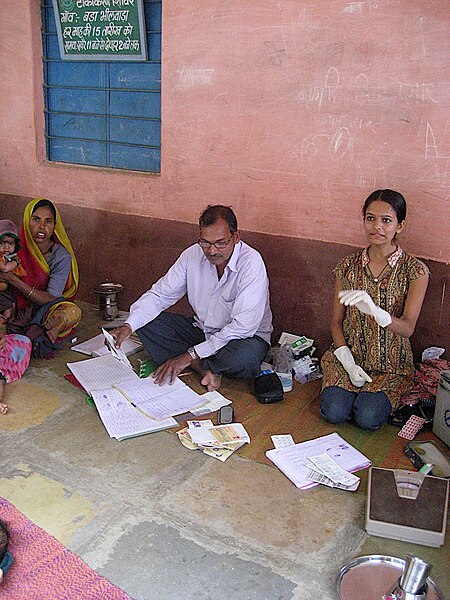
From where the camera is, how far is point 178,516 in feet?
7.62

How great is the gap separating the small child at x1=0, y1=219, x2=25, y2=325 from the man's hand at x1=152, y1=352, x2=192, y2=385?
108cm

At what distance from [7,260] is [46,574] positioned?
2.10 metres

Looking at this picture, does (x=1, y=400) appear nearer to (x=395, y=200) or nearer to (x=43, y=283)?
(x=43, y=283)

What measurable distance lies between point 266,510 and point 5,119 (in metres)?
3.73

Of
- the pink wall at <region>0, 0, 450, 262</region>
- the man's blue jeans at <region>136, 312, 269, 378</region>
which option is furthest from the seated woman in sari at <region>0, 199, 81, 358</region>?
the pink wall at <region>0, 0, 450, 262</region>

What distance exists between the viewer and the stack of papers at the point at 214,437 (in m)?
2.75

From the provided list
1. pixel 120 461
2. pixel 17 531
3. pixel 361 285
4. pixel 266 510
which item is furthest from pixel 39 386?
pixel 361 285

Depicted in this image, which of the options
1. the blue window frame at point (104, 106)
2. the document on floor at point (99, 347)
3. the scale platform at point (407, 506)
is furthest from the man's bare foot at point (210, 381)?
the blue window frame at point (104, 106)

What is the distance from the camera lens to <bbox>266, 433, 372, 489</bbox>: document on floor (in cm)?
258

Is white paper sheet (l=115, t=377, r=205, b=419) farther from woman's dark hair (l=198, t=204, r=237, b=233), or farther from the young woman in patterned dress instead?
woman's dark hair (l=198, t=204, r=237, b=233)

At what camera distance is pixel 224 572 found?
6.72 ft

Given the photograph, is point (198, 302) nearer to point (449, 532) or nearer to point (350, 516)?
point (350, 516)

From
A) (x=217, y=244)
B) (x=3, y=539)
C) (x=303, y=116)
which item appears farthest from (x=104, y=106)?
(x=3, y=539)

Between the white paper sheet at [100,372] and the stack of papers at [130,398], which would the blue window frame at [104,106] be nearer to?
the white paper sheet at [100,372]
